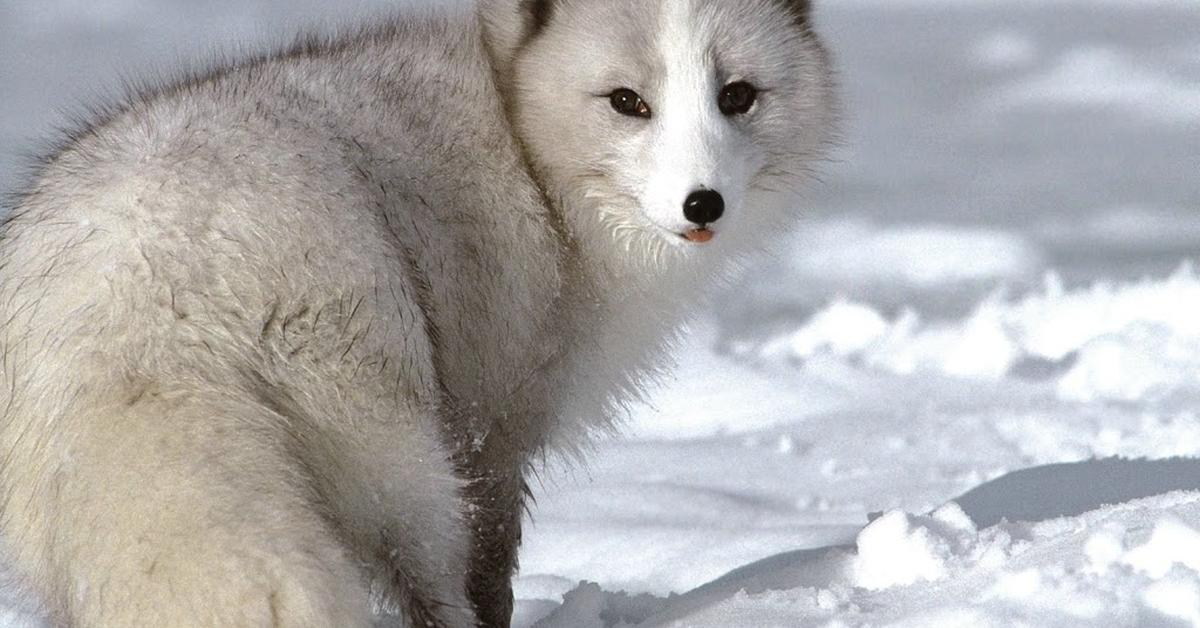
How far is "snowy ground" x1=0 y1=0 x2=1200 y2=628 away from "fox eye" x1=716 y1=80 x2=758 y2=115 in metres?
0.70

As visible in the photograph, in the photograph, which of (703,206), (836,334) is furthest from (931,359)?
(703,206)

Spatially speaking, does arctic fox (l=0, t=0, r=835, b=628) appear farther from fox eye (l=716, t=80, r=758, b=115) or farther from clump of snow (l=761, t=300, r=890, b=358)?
clump of snow (l=761, t=300, r=890, b=358)

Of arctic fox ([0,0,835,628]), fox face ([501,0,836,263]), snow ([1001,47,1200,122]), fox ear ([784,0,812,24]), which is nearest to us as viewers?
arctic fox ([0,0,835,628])

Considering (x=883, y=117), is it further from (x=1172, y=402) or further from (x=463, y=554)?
(x=463, y=554)

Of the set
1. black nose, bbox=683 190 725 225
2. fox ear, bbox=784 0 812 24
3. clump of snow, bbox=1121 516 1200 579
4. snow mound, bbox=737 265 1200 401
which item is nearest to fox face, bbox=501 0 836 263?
black nose, bbox=683 190 725 225

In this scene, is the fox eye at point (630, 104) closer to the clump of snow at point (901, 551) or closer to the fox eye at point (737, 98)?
the fox eye at point (737, 98)

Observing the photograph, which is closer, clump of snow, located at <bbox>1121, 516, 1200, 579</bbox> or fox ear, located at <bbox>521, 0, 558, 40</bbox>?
clump of snow, located at <bbox>1121, 516, 1200, 579</bbox>

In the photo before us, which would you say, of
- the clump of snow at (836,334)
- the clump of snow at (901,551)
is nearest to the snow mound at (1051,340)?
the clump of snow at (836,334)

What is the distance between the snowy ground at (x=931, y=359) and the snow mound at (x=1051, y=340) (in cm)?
1

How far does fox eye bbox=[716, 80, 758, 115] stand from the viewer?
13.5ft

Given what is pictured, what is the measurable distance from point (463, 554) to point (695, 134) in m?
1.15

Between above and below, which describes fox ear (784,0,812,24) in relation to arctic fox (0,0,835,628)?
above

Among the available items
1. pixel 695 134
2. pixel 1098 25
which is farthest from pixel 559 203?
pixel 1098 25

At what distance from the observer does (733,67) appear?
410 centimetres
